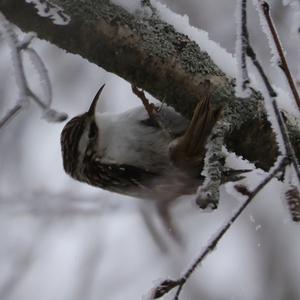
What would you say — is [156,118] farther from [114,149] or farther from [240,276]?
[240,276]

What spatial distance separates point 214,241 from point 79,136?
1.28 m

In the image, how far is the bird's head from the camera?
2441 mm

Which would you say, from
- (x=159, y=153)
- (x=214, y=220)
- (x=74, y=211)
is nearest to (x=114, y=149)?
(x=159, y=153)

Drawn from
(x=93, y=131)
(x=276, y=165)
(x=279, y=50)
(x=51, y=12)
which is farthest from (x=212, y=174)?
(x=93, y=131)

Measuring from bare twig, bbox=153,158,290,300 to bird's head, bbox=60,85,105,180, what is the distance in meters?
1.19

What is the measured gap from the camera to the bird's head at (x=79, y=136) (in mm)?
2441

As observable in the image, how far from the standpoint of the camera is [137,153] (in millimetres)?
2318

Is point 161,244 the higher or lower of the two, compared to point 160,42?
lower

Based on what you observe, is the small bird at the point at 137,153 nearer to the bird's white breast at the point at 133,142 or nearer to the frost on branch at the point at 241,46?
the bird's white breast at the point at 133,142

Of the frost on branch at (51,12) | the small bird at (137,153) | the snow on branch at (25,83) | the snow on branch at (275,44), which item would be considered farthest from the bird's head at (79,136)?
the snow on branch at (275,44)

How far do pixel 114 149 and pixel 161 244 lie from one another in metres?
0.41

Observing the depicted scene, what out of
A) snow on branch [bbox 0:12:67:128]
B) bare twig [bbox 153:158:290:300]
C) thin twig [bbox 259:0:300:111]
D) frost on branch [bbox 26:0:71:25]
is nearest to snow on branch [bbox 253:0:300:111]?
thin twig [bbox 259:0:300:111]

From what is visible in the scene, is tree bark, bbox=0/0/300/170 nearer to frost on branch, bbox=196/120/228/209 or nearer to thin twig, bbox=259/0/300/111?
frost on branch, bbox=196/120/228/209

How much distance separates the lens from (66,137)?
248 cm
